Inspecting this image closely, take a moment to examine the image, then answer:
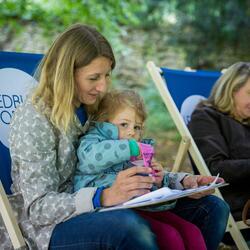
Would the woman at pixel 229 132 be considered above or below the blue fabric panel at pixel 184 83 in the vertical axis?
below

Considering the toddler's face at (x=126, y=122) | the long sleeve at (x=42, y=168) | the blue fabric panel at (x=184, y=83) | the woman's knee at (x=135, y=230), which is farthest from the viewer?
the blue fabric panel at (x=184, y=83)

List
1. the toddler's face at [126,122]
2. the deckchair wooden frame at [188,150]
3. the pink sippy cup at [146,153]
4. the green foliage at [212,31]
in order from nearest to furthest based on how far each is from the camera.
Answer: the pink sippy cup at [146,153]
the toddler's face at [126,122]
the deckchair wooden frame at [188,150]
the green foliage at [212,31]

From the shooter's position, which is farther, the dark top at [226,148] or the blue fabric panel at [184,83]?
the blue fabric panel at [184,83]

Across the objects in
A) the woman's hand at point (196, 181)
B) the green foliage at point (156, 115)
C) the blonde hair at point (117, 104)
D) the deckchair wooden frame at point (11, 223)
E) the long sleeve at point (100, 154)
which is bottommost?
the green foliage at point (156, 115)

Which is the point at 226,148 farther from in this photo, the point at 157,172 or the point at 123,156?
the point at 123,156

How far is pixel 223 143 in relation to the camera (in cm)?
327

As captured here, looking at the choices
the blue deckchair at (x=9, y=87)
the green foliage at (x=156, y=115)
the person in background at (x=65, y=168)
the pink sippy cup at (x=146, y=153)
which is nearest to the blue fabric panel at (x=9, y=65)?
the blue deckchair at (x=9, y=87)

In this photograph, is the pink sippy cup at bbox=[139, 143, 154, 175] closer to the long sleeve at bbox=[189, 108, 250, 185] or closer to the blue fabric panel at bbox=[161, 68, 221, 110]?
the long sleeve at bbox=[189, 108, 250, 185]

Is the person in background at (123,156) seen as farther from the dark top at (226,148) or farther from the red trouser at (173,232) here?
the dark top at (226,148)

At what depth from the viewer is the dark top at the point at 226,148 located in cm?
312

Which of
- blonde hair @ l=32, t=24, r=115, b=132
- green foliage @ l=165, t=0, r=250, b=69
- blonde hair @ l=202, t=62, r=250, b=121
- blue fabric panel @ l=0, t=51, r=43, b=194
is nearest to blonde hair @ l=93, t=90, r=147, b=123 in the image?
blonde hair @ l=32, t=24, r=115, b=132

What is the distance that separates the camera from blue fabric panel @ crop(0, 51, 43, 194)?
2580mm

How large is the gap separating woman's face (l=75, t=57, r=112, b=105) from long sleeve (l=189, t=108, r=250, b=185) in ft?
3.15

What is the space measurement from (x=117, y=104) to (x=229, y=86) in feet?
3.68
